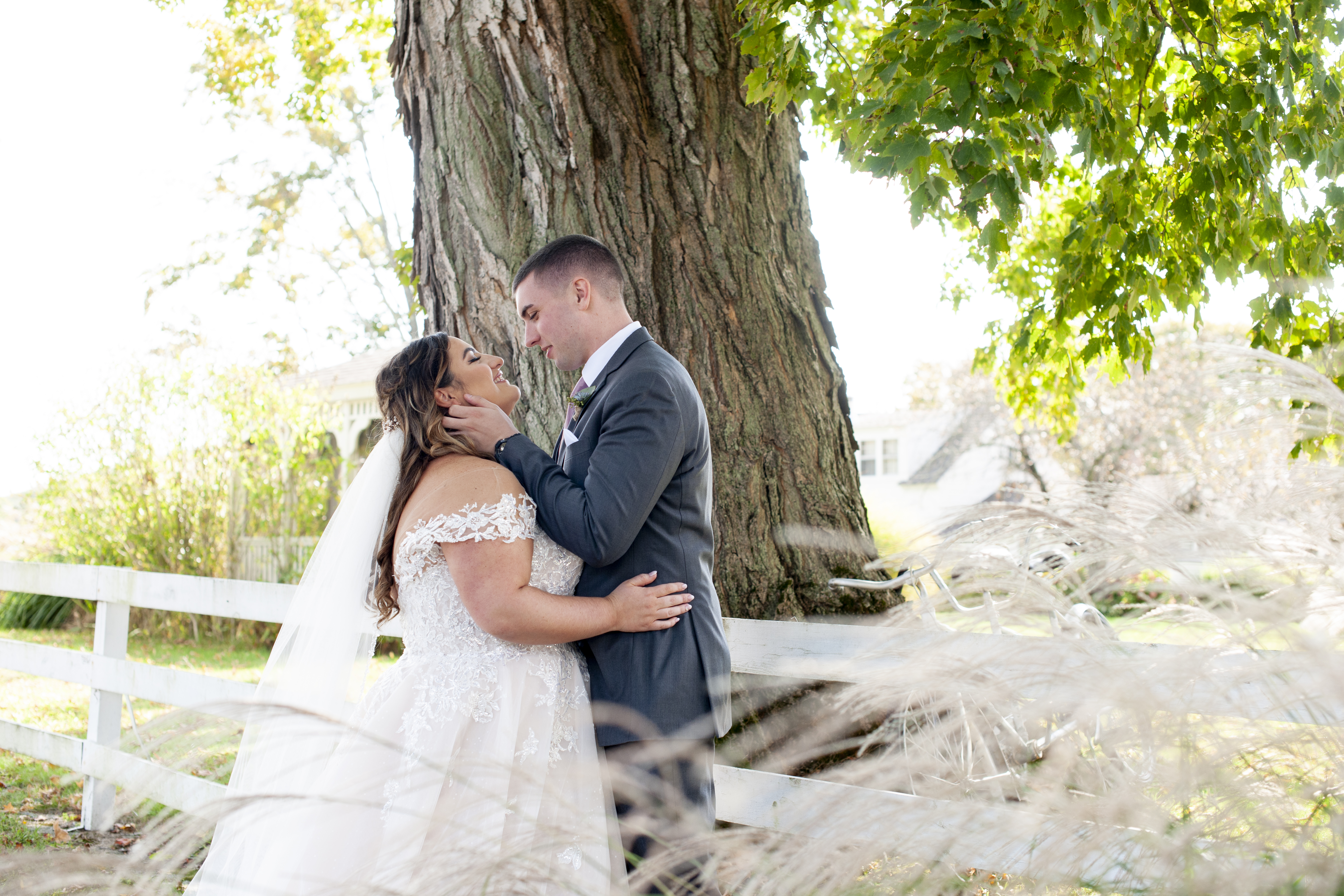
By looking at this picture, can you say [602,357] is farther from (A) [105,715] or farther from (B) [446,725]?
(A) [105,715]

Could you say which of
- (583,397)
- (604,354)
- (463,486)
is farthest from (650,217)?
(463,486)

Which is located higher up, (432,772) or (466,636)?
(466,636)

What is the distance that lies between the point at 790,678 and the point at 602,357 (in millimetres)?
1467

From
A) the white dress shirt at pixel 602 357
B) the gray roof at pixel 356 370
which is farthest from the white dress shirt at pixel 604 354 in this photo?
the gray roof at pixel 356 370

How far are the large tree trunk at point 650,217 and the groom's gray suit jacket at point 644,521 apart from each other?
1269 millimetres

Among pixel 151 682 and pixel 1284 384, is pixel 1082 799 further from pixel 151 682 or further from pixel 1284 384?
pixel 151 682

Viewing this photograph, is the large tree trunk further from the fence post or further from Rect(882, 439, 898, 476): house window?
Rect(882, 439, 898, 476): house window

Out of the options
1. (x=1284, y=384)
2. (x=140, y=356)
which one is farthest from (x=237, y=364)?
(x=1284, y=384)

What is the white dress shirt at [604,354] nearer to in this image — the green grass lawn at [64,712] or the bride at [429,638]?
the bride at [429,638]

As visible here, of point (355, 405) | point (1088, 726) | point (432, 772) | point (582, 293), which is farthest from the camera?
point (355, 405)

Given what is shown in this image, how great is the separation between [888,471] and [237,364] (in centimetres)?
2950

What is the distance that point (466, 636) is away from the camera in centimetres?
275

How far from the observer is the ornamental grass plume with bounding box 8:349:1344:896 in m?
1.09

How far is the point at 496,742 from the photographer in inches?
103
